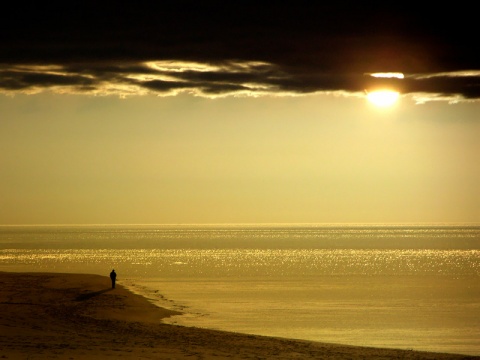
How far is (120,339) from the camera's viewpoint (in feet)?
103

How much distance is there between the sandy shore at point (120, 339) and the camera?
1103 inches

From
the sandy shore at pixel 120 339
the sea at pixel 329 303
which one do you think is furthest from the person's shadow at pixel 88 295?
the sea at pixel 329 303

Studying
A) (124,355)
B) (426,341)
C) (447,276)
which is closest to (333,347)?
(426,341)

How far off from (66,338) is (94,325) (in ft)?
17.6

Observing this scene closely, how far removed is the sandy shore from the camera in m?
28.0

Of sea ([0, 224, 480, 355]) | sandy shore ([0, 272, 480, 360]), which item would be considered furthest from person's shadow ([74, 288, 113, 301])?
sea ([0, 224, 480, 355])

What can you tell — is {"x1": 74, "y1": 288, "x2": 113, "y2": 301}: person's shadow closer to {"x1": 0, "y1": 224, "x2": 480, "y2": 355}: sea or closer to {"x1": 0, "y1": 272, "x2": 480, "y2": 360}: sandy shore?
{"x1": 0, "y1": 272, "x2": 480, "y2": 360}: sandy shore

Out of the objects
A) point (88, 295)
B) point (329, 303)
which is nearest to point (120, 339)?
point (88, 295)

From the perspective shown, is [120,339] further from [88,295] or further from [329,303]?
[329,303]

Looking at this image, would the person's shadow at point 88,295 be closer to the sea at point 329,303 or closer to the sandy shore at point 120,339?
the sandy shore at point 120,339

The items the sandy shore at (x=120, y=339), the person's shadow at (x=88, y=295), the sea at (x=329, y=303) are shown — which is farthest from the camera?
the person's shadow at (x=88, y=295)

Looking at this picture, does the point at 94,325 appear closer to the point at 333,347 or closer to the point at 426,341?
the point at 333,347

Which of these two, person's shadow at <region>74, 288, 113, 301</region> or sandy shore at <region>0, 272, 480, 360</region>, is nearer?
sandy shore at <region>0, 272, 480, 360</region>

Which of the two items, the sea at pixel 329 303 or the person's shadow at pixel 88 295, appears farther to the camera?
the person's shadow at pixel 88 295
